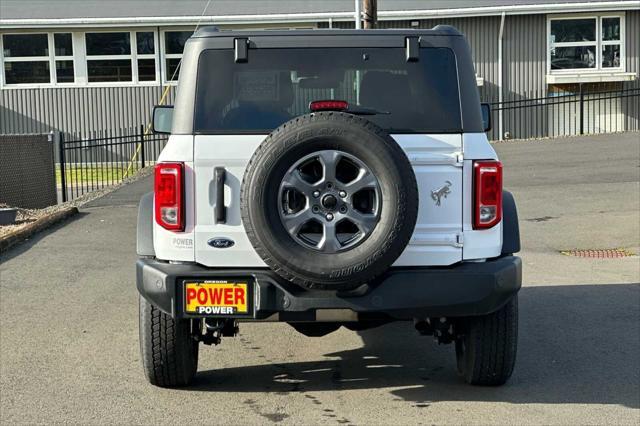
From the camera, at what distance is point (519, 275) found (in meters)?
5.71

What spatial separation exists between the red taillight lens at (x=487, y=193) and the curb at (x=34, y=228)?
7.19m

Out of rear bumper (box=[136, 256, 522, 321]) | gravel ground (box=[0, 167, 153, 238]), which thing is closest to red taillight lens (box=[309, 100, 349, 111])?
rear bumper (box=[136, 256, 522, 321])

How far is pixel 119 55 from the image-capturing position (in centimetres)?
2667

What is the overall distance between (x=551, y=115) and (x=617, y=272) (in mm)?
16355

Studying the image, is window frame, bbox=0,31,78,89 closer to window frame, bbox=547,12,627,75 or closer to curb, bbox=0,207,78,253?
window frame, bbox=547,12,627,75

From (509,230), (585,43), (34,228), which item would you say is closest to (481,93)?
(585,43)

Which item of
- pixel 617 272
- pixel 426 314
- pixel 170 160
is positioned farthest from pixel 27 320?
pixel 617 272

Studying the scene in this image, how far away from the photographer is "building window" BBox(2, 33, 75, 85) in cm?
2659

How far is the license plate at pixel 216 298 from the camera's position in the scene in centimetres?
544

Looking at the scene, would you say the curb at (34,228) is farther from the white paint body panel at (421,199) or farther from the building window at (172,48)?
the building window at (172,48)

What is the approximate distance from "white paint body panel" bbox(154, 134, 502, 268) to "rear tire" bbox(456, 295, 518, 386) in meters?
0.54

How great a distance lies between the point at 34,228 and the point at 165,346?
702 cm

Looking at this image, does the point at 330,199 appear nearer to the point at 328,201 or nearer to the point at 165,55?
the point at 328,201

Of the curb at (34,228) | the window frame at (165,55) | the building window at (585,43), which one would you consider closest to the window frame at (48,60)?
the window frame at (165,55)
